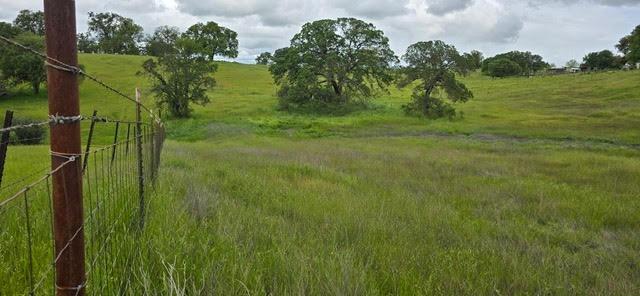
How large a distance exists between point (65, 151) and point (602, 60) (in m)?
117

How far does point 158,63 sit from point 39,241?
119 ft

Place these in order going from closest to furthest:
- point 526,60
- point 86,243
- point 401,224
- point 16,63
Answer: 1. point 86,243
2. point 16,63
3. point 401,224
4. point 526,60

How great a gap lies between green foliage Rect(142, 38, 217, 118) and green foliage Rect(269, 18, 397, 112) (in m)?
7.67

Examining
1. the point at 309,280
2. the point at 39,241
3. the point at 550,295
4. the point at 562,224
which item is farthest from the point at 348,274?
the point at 562,224

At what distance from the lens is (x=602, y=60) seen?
101 meters

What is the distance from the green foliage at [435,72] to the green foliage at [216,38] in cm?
5302

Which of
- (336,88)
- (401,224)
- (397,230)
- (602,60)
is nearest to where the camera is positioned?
(397,230)

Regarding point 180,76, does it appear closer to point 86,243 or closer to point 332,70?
point 332,70

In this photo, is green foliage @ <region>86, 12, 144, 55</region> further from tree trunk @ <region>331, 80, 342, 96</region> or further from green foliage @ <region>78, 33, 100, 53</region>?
tree trunk @ <region>331, 80, 342, 96</region>

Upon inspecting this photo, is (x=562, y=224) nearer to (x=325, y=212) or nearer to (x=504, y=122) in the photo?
(x=325, y=212)

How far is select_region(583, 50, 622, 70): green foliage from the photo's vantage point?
9795 cm

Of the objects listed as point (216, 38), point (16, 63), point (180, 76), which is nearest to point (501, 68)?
point (216, 38)

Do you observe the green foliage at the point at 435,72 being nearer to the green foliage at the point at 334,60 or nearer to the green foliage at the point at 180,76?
the green foliage at the point at 334,60

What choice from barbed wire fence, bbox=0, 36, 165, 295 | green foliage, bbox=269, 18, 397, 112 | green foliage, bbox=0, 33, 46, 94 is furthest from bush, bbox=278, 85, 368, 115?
barbed wire fence, bbox=0, 36, 165, 295
